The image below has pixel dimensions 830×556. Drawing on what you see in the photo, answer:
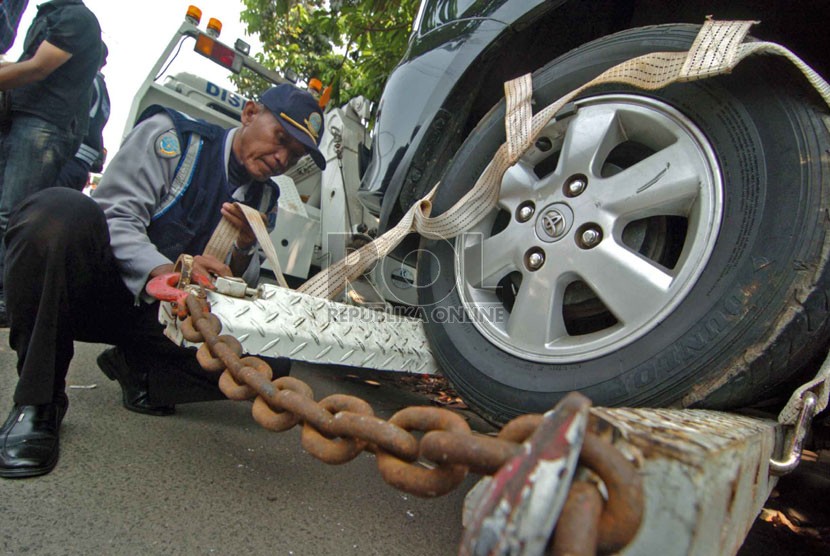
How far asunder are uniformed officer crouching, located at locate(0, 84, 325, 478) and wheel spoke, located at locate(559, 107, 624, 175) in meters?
1.00

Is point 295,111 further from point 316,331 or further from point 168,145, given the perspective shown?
point 316,331

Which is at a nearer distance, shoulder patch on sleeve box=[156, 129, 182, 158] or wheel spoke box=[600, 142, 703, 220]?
wheel spoke box=[600, 142, 703, 220]

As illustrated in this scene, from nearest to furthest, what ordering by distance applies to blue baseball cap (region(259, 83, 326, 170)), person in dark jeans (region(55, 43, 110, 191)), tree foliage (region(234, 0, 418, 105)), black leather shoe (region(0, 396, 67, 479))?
black leather shoe (region(0, 396, 67, 479)), blue baseball cap (region(259, 83, 326, 170)), person in dark jeans (region(55, 43, 110, 191)), tree foliage (region(234, 0, 418, 105))

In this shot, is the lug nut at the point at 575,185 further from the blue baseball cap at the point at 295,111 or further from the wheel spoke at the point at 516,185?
the blue baseball cap at the point at 295,111

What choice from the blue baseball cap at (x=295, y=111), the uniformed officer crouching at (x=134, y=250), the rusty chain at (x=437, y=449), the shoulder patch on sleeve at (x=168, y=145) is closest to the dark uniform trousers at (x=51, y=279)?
the uniformed officer crouching at (x=134, y=250)

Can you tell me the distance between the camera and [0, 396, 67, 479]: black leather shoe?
1061mm

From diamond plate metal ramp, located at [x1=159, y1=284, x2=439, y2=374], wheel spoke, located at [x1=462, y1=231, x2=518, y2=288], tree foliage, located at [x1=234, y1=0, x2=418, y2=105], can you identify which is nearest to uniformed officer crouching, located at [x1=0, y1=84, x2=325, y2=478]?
diamond plate metal ramp, located at [x1=159, y1=284, x2=439, y2=374]

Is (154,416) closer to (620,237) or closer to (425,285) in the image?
(425,285)

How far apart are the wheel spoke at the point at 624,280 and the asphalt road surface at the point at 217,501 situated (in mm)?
651

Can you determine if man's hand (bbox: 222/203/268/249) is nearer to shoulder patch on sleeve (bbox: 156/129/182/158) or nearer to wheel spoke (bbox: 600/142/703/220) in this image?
shoulder patch on sleeve (bbox: 156/129/182/158)

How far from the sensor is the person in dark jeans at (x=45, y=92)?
235 cm

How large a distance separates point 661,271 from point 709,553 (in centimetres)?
75

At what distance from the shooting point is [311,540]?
99 cm

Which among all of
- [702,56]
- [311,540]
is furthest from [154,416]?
[702,56]
